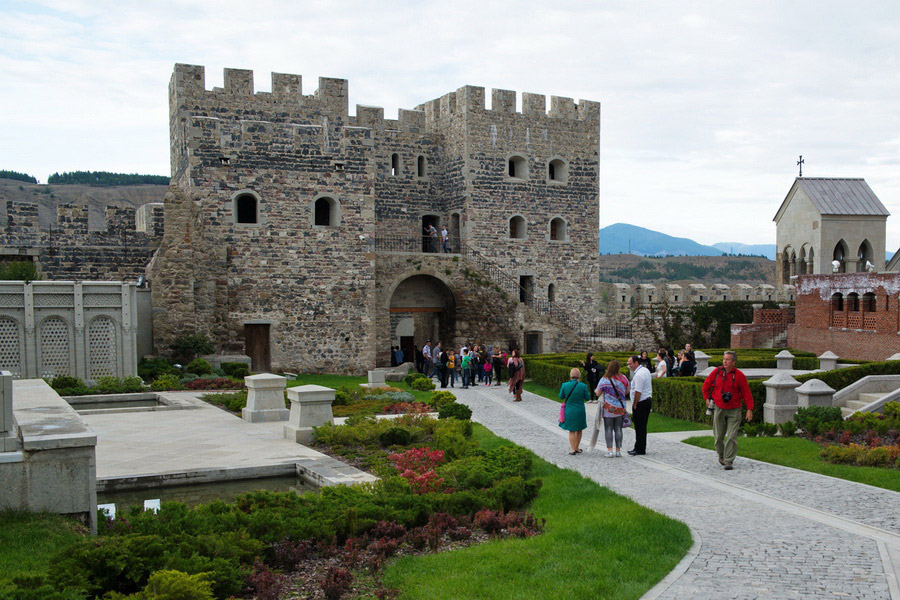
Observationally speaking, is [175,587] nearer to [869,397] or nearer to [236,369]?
[869,397]

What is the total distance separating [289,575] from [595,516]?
3.22m

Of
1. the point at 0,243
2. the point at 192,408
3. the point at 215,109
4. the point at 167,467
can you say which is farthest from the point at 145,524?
the point at 215,109

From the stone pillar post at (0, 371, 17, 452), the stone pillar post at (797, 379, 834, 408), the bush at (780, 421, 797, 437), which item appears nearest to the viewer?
the stone pillar post at (0, 371, 17, 452)

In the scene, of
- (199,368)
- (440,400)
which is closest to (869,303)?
(440,400)

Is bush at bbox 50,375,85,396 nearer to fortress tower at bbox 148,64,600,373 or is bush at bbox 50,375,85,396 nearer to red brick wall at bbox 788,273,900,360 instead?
fortress tower at bbox 148,64,600,373

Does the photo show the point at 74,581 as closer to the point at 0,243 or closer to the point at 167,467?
the point at 167,467

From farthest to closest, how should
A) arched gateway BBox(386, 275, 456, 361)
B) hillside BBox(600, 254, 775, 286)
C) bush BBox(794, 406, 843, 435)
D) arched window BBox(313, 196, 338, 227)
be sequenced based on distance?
hillside BBox(600, 254, 775, 286) < arched gateway BBox(386, 275, 456, 361) < arched window BBox(313, 196, 338, 227) < bush BBox(794, 406, 843, 435)

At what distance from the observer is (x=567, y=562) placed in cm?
712

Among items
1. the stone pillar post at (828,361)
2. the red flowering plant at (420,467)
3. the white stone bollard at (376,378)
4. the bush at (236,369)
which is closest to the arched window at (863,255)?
the stone pillar post at (828,361)

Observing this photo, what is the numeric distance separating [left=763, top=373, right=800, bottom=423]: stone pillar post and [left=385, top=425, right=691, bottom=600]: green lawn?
6.66 meters

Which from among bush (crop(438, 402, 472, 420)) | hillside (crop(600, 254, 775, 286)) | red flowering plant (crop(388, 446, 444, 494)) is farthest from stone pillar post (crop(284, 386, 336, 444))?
hillside (crop(600, 254, 775, 286))

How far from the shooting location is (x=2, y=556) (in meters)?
6.64

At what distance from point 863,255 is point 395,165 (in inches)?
800

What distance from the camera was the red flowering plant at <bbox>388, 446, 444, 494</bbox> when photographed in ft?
32.0
